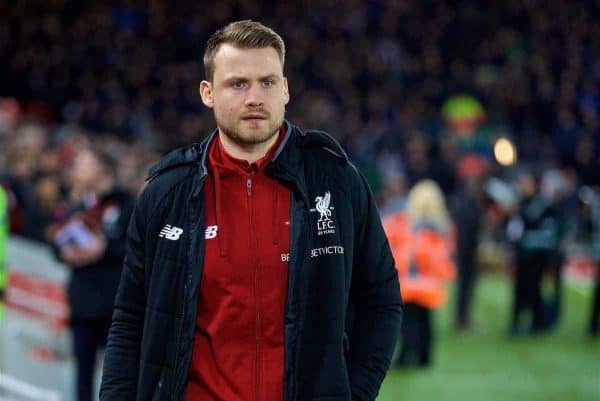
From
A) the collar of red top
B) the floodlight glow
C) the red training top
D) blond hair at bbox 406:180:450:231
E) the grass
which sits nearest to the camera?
the red training top

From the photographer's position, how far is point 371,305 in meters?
3.22

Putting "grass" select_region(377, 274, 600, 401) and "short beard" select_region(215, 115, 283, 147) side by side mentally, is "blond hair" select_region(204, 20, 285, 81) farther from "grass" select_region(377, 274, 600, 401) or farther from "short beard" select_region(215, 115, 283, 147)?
"grass" select_region(377, 274, 600, 401)

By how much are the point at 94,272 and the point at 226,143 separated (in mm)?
4018

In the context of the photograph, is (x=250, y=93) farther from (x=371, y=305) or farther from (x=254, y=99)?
(x=371, y=305)

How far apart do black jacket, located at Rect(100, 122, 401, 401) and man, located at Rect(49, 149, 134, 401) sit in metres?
3.76

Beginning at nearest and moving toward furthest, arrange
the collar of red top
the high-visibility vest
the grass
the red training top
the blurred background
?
the red training top → the collar of red top → the blurred background → the grass → the high-visibility vest

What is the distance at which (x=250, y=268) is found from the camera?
3.07 metres

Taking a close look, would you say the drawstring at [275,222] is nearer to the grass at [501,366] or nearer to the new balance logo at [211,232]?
the new balance logo at [211,232]

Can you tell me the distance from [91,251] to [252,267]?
4.10 metres

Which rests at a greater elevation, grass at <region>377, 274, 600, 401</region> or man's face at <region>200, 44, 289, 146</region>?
man's face at <region>200, 44, 289, 146</region>

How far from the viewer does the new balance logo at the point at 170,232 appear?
3.11 m

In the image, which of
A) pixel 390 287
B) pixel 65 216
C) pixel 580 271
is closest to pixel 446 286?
pixel 580 271

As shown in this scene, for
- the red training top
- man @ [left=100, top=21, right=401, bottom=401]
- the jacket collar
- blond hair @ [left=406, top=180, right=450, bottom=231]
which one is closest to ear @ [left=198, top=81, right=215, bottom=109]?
man @ [left=100, top=21, right=401, bottom=401]

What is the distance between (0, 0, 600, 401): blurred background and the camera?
8742mm
